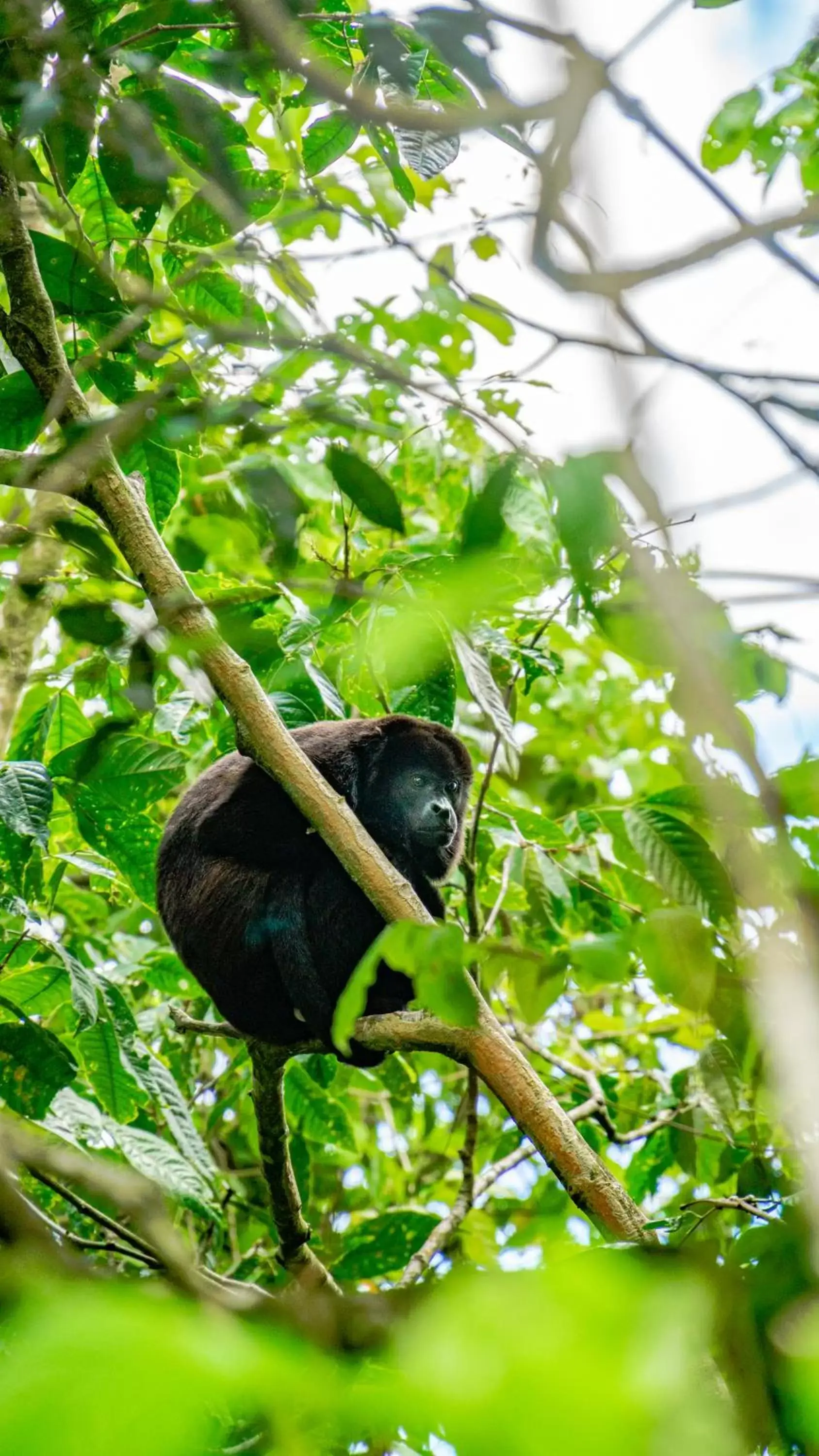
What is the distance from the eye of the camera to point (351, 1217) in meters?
6.93

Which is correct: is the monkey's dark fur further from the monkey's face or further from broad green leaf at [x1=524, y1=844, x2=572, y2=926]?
the monkey's face

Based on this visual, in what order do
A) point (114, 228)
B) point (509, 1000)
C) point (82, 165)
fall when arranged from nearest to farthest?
point (82, 165), point (114, 228), point (509, 1000)

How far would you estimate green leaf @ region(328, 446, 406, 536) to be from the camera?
1658mm

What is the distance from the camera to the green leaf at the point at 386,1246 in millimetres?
4754

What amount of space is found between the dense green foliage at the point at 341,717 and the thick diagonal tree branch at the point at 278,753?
0.14 m

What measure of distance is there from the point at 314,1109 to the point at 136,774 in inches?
76.4

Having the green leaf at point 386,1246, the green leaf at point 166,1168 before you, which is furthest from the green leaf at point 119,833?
the green leaf at point 386,1246

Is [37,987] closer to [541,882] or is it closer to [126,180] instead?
[541,882]

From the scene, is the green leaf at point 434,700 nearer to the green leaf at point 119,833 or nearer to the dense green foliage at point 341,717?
the dense green foliage at point 341,717

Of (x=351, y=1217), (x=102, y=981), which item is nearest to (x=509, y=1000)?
(x=102, y=981)

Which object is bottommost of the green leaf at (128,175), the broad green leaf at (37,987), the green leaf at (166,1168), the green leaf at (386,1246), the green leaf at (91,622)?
the green leaf at (386,1246)

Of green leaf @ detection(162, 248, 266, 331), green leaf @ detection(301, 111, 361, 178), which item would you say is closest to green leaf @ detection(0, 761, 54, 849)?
green leaf @ detection(162, 248, 266, 331)

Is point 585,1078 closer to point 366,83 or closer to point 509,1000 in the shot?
point 509,1000

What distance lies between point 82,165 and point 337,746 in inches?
94.6
